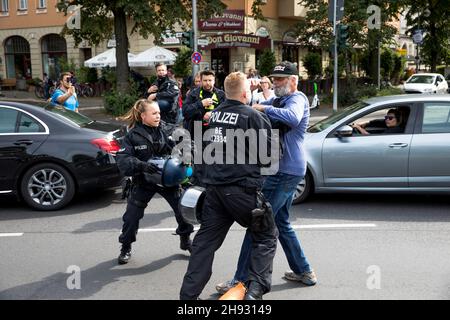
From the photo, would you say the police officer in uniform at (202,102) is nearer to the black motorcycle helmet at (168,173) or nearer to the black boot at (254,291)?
the black motorcycle helmet at (168,173)

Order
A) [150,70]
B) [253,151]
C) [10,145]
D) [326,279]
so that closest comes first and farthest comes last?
1. [253,151]
2. [326,279]
3. [10,145]
4. [150,70]

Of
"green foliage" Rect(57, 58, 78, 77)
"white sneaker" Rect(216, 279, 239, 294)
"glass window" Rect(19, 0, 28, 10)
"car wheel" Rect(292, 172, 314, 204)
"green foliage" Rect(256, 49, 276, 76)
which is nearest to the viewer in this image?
"white sneaker" Rect(216, 279, 239, 294)

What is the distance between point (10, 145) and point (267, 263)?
176 inches

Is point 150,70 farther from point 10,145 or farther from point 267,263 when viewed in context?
point 267,263

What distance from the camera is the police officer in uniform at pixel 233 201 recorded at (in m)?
3.68

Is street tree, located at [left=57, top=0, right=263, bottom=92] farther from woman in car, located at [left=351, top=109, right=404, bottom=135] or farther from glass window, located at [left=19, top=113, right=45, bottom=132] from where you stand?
woman in car, located at [left=351, top=109, right=404, bottom=135]

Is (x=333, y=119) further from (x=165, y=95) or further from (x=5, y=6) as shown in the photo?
(x=5, y=6)

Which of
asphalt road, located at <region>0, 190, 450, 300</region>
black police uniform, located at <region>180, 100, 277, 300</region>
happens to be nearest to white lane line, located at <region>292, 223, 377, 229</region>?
asphalt road, located at <region>0, 190, 450, 300</region>

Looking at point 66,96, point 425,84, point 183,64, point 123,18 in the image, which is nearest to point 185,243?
point 66,96

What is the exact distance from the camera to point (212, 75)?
715cm

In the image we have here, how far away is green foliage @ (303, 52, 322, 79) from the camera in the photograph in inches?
1231

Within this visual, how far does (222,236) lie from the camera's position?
3871 mm

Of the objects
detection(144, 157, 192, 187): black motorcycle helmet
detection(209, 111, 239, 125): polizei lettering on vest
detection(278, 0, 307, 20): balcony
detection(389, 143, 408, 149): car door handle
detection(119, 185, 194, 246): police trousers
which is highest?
detection(278, 0, 307, 20): balcony
